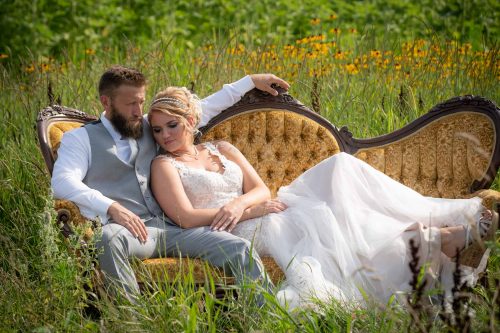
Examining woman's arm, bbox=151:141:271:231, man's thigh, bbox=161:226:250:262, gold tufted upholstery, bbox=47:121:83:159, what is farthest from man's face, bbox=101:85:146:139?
man's thigh, bbox=161:226:250:262

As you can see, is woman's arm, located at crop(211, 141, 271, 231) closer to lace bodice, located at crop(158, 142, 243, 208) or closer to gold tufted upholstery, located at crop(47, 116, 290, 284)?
lace bodice, located at crop(158, 142, 243, 208)

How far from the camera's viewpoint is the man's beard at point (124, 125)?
3.94 m

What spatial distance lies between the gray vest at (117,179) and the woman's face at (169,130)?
19 centimetres

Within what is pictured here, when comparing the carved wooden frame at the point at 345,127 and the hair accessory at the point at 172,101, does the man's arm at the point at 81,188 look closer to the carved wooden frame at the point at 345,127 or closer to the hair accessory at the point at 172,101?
the hair accessory at the point at 172,101

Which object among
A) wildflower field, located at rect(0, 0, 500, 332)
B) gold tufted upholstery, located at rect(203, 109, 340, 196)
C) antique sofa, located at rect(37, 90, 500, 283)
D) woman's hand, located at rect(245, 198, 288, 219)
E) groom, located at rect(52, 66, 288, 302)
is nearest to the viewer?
wildflower field, located at rect(0, 0, 500, 332)

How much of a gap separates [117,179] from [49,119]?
0.63 meters

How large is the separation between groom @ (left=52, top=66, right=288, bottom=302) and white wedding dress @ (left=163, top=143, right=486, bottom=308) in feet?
0.63

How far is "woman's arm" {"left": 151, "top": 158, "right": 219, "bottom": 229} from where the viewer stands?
3787mm

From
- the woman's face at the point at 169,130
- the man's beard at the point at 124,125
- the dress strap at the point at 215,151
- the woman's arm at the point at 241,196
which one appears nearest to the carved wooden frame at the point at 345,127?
the dress strap at the point at 215,151

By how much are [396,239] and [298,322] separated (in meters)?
0.69

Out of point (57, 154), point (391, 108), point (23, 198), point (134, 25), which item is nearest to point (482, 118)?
point (391, 108)

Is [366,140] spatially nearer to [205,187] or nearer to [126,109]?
[205,187]

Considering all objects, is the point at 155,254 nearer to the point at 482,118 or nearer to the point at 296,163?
the point at 296,163

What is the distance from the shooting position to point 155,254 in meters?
3.68
